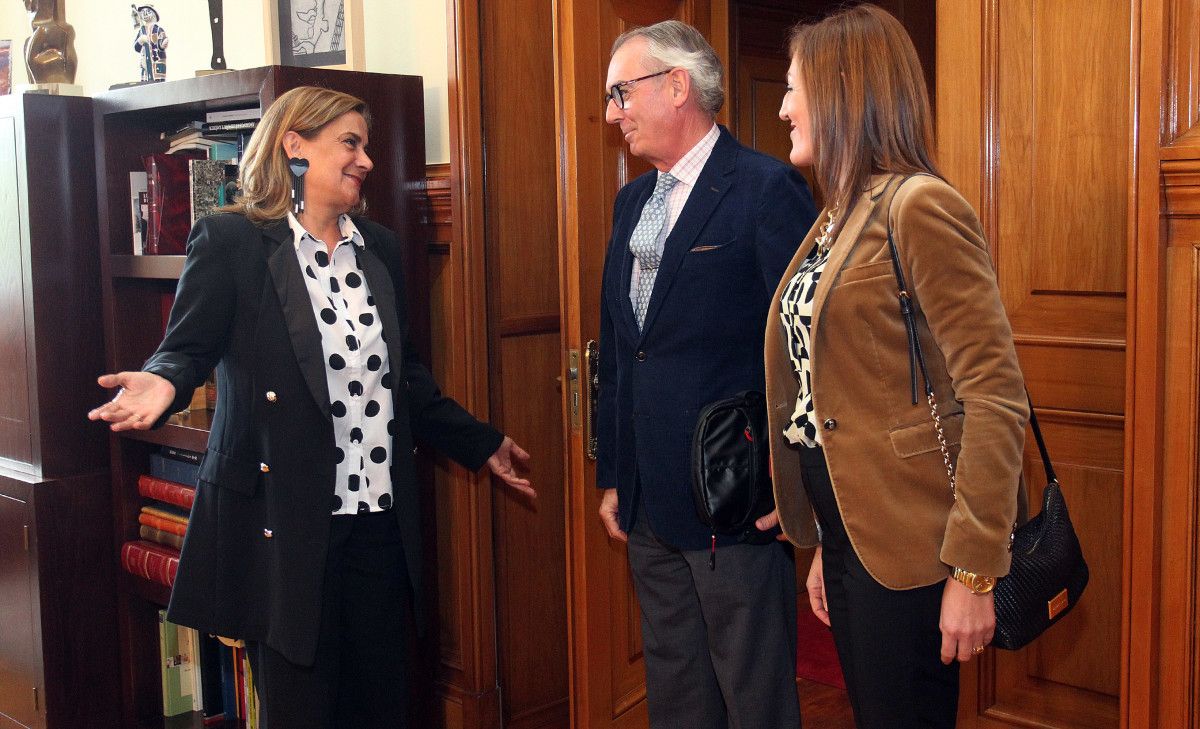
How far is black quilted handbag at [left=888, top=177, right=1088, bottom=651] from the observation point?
1602mm

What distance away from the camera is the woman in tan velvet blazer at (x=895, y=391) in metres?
1.53

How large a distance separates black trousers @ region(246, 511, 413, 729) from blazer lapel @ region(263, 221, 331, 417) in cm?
29

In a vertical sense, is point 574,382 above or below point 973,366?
below

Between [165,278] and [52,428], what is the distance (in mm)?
559

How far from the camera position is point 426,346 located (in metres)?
3.13

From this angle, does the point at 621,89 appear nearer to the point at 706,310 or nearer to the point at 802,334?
the point at 706,310

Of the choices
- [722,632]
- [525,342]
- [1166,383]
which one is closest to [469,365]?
[525,342]

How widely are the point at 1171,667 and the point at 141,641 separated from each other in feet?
9.26

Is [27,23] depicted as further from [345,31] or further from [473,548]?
[473,548]

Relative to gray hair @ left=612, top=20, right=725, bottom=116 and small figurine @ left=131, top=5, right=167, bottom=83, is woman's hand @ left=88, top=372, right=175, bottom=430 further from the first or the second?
small figurine @ left=131, top=5, right=167, bottom=83

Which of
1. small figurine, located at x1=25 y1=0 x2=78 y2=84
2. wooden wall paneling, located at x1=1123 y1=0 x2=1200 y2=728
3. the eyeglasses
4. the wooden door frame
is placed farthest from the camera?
small figurine, located at x1=25 y1=0 x2=78 y2=84

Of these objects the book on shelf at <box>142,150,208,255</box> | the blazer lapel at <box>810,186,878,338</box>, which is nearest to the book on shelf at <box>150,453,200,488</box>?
the book on shelf at <box>142,150,208,255</box>

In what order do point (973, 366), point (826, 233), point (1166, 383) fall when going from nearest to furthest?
1. point (973, 366)
2. point (826, 233)
3. point (1166, 383)

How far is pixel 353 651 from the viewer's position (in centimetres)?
246
